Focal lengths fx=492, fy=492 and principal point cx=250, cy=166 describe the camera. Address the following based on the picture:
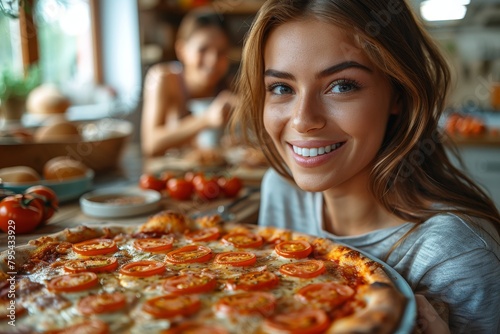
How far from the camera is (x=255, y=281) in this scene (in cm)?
114

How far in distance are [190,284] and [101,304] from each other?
0.20m

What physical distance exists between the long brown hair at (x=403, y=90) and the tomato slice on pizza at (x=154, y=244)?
0.54 m

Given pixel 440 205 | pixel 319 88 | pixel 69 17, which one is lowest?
pixel 440 205

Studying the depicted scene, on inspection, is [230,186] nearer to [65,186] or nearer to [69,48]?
[65,186]

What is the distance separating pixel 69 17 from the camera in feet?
15.9

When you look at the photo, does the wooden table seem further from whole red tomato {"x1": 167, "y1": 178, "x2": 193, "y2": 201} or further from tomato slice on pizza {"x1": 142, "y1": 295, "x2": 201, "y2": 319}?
tomato slice on pizza {"x1": 142, "y1": 295, "x2": 201, "y2": 319}

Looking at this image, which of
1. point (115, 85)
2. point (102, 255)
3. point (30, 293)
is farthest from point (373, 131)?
point (115, 85)

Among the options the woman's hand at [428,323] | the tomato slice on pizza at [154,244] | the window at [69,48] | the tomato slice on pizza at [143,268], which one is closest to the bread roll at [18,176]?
the tomato slice on pizza at [154,244]

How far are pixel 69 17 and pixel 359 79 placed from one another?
423cm

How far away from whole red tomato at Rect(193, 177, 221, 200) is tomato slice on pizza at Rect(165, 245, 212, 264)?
76 centimetres

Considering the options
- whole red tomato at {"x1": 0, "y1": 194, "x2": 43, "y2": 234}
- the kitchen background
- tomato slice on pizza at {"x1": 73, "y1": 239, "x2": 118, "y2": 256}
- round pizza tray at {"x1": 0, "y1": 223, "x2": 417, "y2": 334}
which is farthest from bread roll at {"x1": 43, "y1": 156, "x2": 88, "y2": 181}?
the kitchen background

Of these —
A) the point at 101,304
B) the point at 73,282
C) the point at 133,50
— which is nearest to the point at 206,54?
the point at 133,50

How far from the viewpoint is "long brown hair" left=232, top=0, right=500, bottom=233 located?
134 centimetres

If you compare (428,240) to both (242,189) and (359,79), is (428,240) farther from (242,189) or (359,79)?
(242,189)
